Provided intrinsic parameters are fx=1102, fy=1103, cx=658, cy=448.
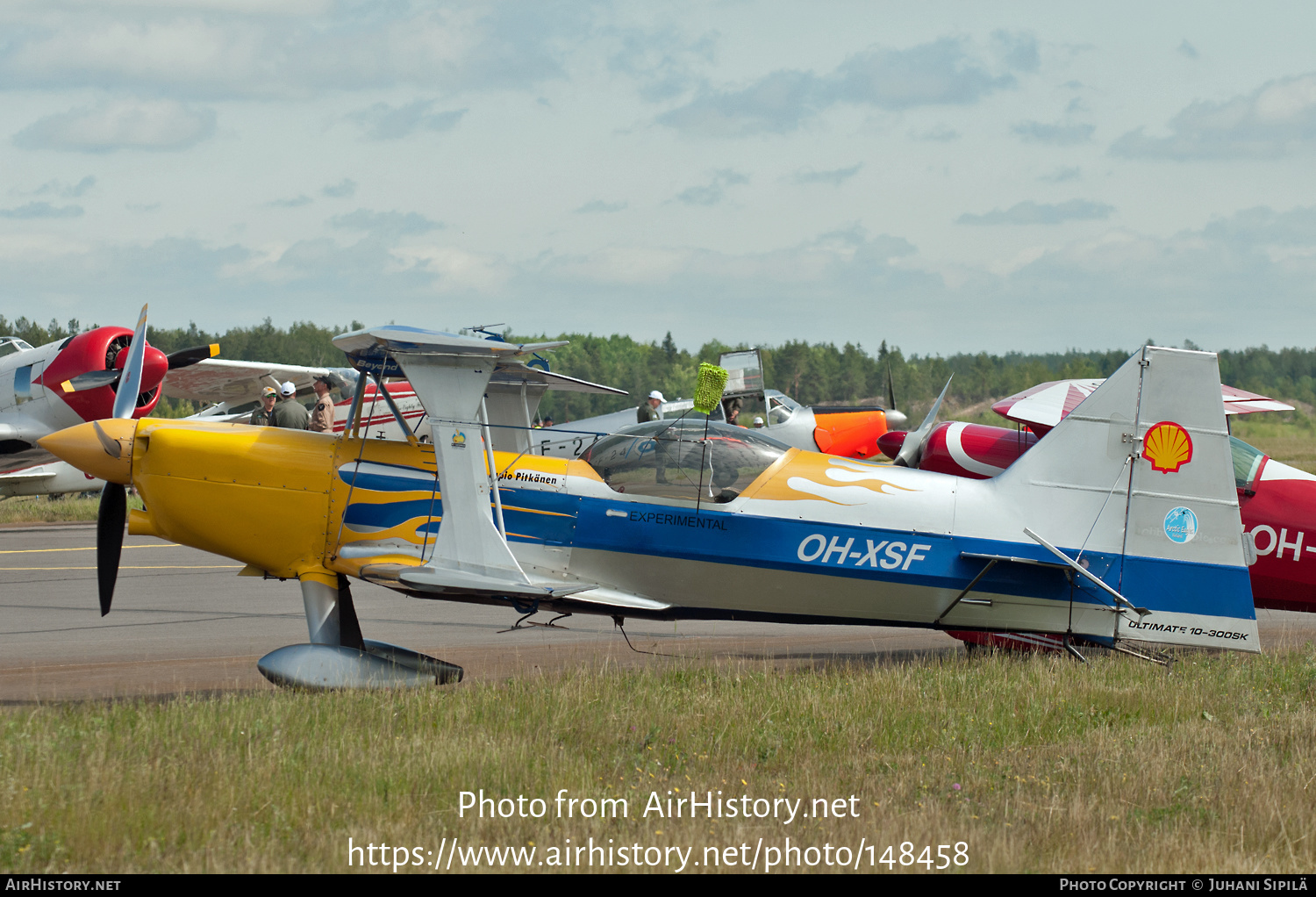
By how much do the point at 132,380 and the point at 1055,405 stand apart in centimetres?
834

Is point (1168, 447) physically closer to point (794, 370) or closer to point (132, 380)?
point (132, 380)

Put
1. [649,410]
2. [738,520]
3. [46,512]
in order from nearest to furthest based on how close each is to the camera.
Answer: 1. [738,520]
2. [649,410]
3. [46,512]

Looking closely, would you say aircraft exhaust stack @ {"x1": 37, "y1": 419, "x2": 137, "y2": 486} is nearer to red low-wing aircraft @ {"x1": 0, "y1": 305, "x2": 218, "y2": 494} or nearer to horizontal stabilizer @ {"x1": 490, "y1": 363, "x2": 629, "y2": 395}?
horizontal stabilizer @ {"x1": 490, "y1": 363, "x2": 629, "y2": 395}

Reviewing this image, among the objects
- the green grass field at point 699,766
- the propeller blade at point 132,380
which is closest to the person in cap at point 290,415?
the propeller blade at point 132,380

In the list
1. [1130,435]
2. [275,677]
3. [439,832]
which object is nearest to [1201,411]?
[1130,435]

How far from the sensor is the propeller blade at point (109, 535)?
849cm

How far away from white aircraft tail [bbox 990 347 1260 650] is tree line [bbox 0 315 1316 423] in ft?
266

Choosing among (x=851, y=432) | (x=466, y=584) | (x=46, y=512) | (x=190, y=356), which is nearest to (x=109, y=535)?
(x=466, y=584)

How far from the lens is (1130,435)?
8.40m

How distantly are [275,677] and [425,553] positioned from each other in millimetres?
1295

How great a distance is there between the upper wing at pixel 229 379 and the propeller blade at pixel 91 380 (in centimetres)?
342

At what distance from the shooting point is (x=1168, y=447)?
27.2 feet

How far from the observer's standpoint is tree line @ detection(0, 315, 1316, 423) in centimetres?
9956

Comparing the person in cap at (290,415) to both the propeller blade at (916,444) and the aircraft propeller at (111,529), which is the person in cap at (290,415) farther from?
the propeller blade at (916,444)
